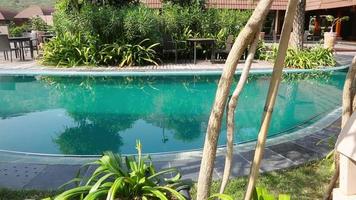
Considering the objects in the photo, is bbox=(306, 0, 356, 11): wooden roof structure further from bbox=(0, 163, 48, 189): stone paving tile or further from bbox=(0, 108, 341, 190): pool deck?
bbox=(0, 163, 48, 189): stone paving tile

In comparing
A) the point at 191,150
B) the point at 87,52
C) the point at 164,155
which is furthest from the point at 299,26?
the point at 164,155

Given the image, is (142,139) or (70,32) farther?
(70,32)

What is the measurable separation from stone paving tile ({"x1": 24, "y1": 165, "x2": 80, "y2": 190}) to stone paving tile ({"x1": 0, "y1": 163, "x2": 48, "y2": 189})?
0.07 metres

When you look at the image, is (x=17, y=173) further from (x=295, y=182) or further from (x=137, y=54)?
(x=137, y=54)

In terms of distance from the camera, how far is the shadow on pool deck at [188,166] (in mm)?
3441

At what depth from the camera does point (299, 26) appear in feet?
40.0

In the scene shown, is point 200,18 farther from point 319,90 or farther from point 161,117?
point 161,117

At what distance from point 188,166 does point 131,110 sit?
404cm

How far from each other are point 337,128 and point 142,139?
122 inches

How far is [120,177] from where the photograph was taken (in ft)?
7.89

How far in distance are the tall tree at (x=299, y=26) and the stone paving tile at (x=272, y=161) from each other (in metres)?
8.94

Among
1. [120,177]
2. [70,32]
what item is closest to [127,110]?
[120,177]

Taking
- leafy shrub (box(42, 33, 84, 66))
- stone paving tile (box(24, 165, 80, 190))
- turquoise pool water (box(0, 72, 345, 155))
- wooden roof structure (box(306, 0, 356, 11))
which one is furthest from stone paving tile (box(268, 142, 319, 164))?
wooden roof structure (box(306, 0, 356, 11))

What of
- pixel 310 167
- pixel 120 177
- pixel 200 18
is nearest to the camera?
pixel 120 177
